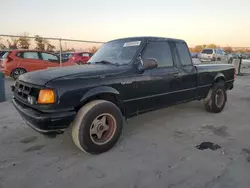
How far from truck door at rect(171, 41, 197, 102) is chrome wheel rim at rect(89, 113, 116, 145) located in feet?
5.83

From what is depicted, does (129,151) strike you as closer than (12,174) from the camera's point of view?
No

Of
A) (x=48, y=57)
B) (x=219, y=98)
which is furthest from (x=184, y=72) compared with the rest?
(x=48, y=57)

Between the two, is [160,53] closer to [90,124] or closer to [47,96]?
[90,124]

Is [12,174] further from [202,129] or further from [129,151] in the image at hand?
[202,129]

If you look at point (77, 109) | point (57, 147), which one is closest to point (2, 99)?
point (57, 147)

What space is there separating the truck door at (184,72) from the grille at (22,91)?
289cm

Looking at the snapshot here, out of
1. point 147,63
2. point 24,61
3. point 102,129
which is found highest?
point 147,63

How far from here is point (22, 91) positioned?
356 centimetres

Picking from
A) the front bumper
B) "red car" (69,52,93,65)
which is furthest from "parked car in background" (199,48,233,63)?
the front bumper

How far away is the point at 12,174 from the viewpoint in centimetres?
297

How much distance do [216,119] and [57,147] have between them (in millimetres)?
3700

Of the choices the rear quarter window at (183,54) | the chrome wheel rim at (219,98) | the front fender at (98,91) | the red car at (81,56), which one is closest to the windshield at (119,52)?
the front fender at (98,91)

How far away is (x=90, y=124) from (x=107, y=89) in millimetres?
593

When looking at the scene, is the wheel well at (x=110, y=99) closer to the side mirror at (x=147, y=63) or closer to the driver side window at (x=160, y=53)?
the side mirror at (x=147, y=63)
